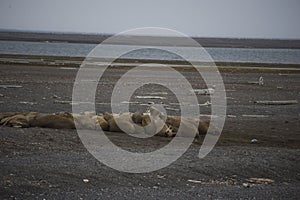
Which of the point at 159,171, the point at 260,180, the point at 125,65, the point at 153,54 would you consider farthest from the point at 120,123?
the point at 153,54

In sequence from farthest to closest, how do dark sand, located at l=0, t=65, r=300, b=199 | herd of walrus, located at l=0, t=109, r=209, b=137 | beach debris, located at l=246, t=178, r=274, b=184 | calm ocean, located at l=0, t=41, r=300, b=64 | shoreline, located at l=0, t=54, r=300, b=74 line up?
calm ocean, located at l=0, t=41, r=300, b=64 < shoreline, located at l=0, t=54, r=300, b=74 < herd of walrus, located at l=0, t=109, r=209, b=137 < beach debris, located at l=246, t=178, r=274, b=184 < dark sand, located at l=0, t=65, r=300, b=199

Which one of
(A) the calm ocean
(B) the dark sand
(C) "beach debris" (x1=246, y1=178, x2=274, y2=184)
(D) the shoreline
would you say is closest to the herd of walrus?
(B) the dark sand

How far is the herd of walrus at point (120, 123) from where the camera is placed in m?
12.6

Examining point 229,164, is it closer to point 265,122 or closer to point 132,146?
point 132,146

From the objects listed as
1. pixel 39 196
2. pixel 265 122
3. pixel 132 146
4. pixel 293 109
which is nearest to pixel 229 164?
pixel 132 146

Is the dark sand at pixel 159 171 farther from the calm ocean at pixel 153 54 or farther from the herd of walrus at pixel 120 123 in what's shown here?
the calm ocean at pixel 153 54

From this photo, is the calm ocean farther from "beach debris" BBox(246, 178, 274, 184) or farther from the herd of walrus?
"beach debris" BBox(246, 178, 274, 184)

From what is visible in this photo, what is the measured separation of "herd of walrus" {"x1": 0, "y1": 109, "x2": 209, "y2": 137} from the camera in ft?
41.3

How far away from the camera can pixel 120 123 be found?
12.7 meters

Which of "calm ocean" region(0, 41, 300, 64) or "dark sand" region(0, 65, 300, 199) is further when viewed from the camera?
"calm ocean" region(0, 41, 300, 64)

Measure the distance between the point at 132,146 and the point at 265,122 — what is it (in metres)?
5.92

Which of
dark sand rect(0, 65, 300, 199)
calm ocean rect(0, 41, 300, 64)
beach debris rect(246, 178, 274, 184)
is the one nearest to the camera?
dark sand rect(0, 65, 300, 199)

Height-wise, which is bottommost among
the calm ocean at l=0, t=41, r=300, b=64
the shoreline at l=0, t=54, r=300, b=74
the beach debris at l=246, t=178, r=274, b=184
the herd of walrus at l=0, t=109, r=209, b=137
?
the calm ocean at l=0, t=41, r=300, b=64

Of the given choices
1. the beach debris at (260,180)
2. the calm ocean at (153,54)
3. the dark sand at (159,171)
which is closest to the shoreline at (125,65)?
the calm ocean at (153,54)
